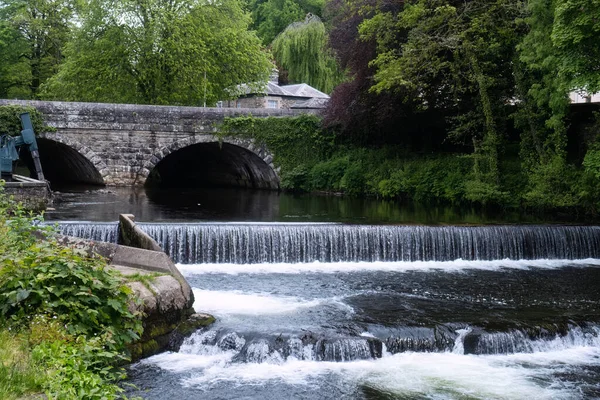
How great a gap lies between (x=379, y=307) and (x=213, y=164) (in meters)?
25.7

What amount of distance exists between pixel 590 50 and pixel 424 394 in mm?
11343

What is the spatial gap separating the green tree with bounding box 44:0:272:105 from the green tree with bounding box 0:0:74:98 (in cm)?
587

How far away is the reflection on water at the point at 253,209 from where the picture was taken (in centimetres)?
1861

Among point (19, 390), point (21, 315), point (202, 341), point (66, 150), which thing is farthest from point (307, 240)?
point (66, 150)

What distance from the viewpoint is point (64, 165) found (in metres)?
32.4

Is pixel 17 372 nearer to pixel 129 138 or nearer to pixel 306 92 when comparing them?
→ pixel 129 138

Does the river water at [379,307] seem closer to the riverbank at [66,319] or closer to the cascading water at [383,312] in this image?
the cascading water at [383,312]

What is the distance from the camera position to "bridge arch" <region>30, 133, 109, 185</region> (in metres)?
27.2

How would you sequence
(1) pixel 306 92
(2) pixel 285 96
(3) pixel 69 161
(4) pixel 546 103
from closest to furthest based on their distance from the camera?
(4) pixel 546 103 → (3) pixel 69 161 → (1) pixel 306 92 → (2) pixel 285 96

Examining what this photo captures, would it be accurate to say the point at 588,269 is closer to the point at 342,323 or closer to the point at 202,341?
the point at 342,323

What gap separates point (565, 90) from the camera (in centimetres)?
1742

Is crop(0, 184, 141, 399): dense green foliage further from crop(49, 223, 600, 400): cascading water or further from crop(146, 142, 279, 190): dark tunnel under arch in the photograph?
crop(146, 142, 279, 190): dark tunnel under arch

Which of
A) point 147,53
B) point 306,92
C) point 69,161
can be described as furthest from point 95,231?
point 306,92

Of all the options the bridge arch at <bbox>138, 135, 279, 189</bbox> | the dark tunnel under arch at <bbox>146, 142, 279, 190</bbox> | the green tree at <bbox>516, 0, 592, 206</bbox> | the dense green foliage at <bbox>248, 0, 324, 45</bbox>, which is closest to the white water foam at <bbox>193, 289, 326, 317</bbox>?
the green tree at <bbox>516, 0, 592, 206</bbox>
